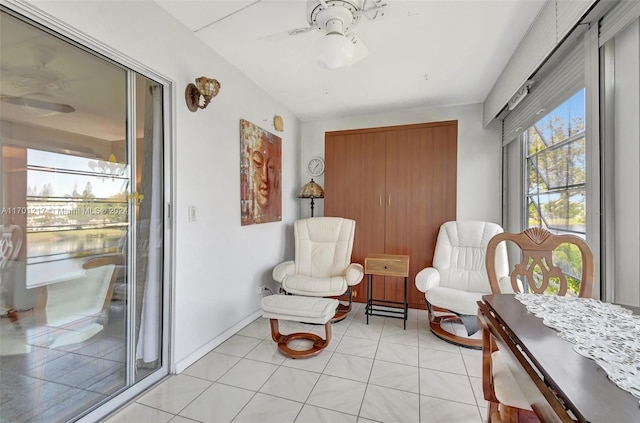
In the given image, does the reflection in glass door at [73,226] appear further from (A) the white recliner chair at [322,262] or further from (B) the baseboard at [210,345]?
(A) the white recliner chair at [322,262]

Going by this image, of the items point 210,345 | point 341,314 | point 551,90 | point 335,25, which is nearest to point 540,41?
point 551,90

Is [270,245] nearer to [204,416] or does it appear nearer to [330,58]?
[204,416]

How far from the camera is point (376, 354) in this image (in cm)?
219

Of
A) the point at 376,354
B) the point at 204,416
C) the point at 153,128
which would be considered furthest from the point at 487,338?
the point at 153,128

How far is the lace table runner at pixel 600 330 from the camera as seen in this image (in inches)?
26.6

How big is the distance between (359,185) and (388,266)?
3.67ft

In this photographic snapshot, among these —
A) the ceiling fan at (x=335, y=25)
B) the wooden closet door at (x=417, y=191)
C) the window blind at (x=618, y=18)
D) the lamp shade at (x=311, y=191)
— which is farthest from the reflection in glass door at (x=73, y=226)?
the window blind at (x=618, y=18)

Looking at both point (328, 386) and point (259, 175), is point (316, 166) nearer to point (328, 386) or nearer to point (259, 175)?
point (259, 175)

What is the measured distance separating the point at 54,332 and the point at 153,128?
1267 mm

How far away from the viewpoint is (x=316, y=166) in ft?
12.5

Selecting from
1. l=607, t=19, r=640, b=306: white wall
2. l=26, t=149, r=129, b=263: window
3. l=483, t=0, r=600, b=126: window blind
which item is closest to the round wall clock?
l=483, t=0, r=600, b=126: window blind

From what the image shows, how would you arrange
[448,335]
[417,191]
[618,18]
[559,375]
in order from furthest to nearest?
1. [417,191]
2. [448,335]
3. [618,18]
4. [559,375]

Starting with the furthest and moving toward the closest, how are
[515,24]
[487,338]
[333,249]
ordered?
1. [333,249]
2. [515,24]
3. [487,338]

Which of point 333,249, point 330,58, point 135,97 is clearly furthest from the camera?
point 333,249
